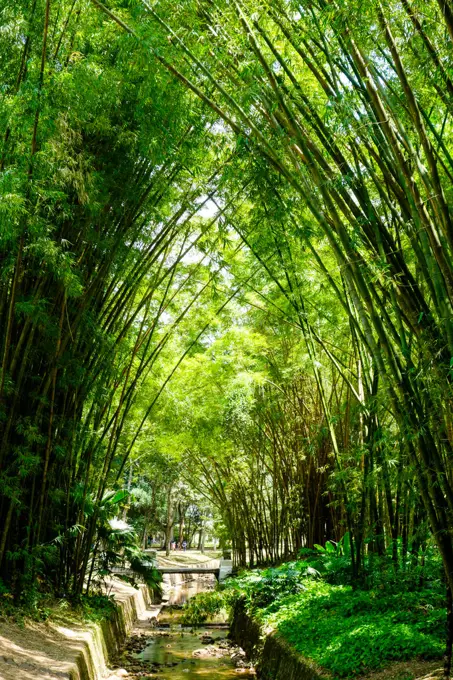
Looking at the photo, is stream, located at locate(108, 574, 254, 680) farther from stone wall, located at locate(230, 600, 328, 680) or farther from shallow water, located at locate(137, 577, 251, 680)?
stone wall, located at locate(230, 600, 328, 680)

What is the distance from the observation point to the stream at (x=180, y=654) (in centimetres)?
473

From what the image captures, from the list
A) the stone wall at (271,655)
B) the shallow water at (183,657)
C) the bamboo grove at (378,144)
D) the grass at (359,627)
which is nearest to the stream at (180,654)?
the shallow water at (183,657)

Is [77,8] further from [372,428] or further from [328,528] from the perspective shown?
[328,528]

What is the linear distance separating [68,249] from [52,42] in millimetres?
1396

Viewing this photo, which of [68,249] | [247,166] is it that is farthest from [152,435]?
[247,166]

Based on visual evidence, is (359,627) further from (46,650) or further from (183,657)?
(183,657)

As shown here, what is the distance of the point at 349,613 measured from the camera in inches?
160

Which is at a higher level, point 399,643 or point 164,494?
point 164,494

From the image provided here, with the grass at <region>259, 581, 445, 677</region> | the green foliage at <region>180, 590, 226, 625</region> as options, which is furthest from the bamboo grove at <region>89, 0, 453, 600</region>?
the green foliage at <region>180, 590, 226, 625</region>

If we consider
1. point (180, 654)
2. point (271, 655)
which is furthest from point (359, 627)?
point (180, 654)

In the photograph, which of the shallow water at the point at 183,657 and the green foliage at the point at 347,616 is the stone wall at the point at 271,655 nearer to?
the green foliage at the point at 347,616

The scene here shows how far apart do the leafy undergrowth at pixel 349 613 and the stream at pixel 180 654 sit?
45 cm

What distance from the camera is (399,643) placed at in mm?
3223

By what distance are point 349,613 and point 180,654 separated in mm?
2234
